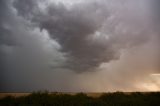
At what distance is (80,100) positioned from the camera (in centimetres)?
379

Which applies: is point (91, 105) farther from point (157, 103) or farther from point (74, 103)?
point (157, 103)

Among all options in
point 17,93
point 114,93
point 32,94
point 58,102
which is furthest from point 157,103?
point 17,93

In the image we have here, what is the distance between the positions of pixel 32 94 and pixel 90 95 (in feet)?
3.69

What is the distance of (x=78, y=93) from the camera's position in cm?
404

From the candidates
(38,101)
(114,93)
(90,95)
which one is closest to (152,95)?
(114,93)

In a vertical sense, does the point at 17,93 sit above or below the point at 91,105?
above

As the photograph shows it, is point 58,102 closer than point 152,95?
Yes

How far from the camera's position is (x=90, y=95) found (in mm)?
4055

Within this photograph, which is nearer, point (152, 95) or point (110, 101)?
point (110, 101)

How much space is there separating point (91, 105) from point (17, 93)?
4.89 feet

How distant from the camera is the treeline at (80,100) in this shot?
364cm

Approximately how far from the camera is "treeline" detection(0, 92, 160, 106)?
3639 millimetres

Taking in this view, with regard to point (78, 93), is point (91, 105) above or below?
below

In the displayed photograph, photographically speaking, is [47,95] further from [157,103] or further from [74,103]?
[157,103]
